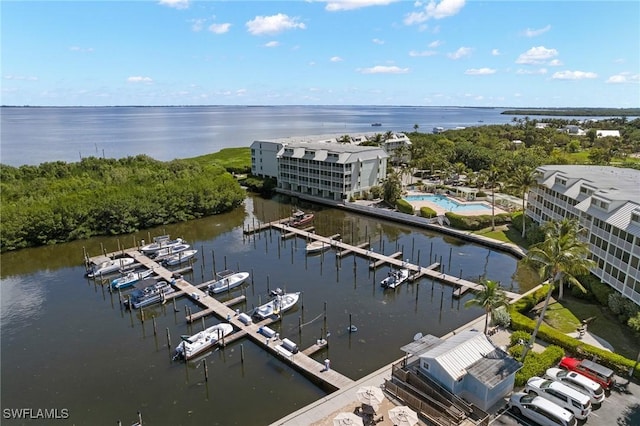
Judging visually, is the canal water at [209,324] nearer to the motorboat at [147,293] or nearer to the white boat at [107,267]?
the motorboat at [147,293]

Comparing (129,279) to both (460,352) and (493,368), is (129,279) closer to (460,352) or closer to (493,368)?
(460,352)

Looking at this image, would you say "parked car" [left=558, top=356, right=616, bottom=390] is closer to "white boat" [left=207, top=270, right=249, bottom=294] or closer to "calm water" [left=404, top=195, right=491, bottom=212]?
"white boat" [left=207, top=270, right=249, bottom=294]

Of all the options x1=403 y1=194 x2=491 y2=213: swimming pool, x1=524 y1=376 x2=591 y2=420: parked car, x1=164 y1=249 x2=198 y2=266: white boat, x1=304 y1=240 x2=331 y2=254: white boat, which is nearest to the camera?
x1=524 y1=376 x2=591 y2=420: parked car

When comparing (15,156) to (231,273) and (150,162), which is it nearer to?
(150,162)

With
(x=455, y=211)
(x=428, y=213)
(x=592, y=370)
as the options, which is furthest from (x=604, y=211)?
(x=455, y=211)

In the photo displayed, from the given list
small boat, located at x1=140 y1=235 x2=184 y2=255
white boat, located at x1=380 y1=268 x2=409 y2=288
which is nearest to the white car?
white boat, located at x1=380 y1=268 x2=409 y2=288

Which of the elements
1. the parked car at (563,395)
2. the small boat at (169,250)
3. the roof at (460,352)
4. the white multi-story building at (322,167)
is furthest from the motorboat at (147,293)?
the white multi-story building at (322,167)
